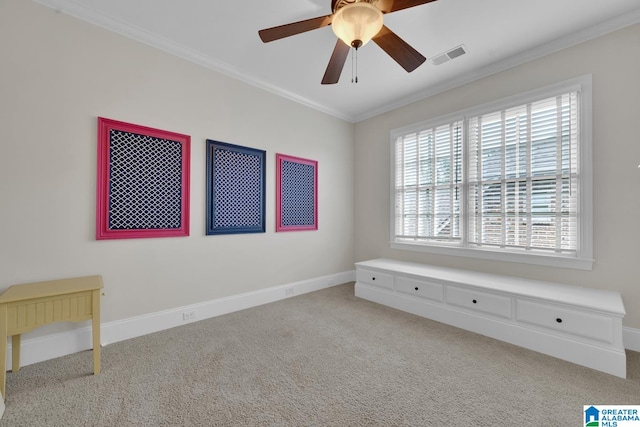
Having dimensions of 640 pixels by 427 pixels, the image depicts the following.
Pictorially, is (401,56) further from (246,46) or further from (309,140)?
(309,140)

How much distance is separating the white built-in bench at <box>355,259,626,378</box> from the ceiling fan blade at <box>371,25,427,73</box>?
2.23 m

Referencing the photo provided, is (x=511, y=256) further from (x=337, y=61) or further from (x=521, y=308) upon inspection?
(x=337, y=61)

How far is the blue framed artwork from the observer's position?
3.11 metres

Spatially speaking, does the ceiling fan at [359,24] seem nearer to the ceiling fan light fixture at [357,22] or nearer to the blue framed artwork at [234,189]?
the ceiling fan light fixture at [357,22]

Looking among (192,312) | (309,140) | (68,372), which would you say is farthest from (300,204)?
(68,372)

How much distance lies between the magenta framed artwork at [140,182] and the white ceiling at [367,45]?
957 mm

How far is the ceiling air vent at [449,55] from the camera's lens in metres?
2.85

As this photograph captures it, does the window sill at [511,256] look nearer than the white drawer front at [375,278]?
Yes

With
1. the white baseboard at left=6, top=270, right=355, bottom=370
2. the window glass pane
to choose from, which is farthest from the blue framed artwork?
the window glass pane

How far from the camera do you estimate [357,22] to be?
1.66m

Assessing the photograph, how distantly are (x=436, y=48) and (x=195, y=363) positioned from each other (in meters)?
3.81

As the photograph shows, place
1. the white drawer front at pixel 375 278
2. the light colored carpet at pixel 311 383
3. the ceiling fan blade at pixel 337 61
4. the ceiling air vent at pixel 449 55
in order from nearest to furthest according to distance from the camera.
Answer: the light colored carpet at pixel 311 383 < the ceiling fan blade at pixel 337 61 < the ceiling air vent at pixel 449 55 < the white drawer front at pixel 375 278

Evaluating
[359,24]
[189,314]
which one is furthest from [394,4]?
[189,314]

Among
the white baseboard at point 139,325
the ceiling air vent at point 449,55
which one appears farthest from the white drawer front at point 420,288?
the ceiling air vent at point 449,55
